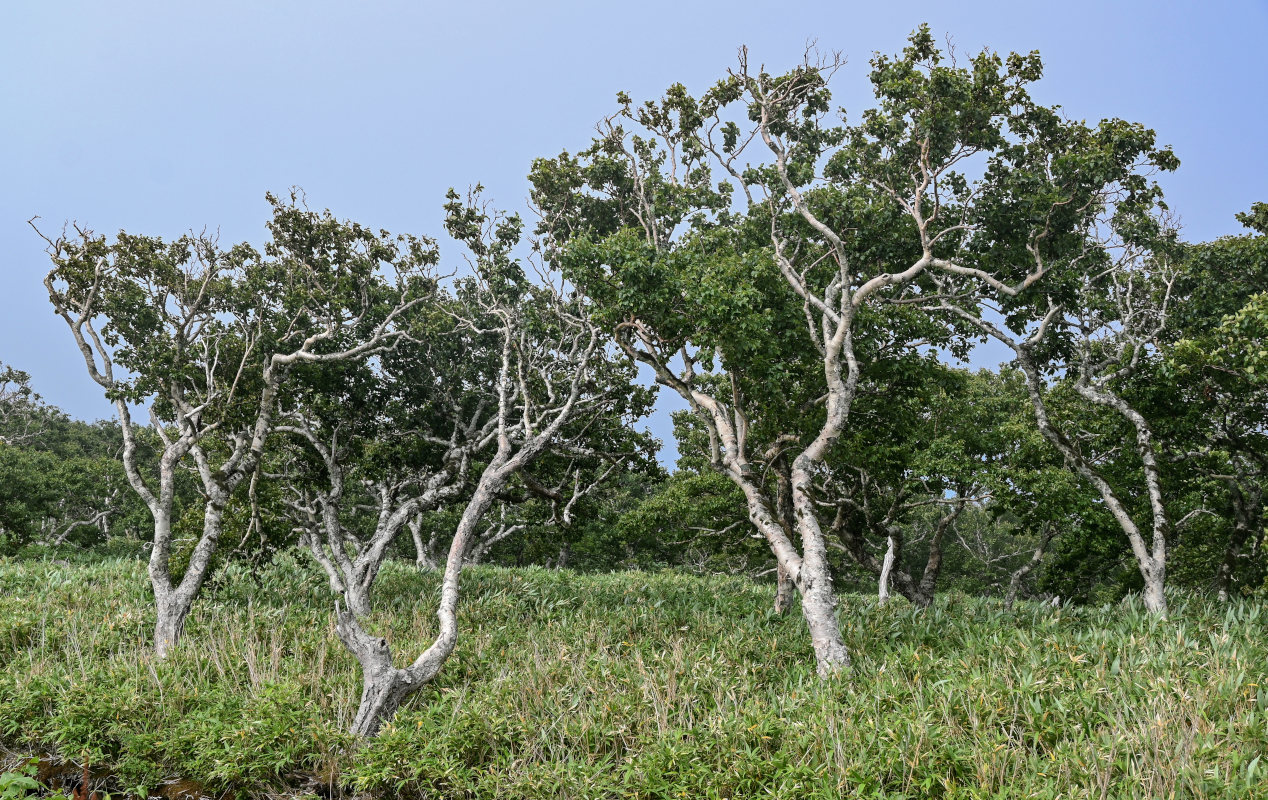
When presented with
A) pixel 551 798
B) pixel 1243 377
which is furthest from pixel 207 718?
pixel 1243 377

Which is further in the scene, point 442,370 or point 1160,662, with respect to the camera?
point 442,370

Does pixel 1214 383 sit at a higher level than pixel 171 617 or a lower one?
higher

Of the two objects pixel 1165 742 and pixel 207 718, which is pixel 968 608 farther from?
pixel 207 718

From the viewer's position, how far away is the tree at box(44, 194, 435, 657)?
36.9 ft

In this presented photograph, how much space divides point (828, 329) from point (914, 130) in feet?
12.5

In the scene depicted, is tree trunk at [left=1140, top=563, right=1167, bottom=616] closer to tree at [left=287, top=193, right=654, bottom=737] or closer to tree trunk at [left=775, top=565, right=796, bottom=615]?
tree trunk at [left=775, top=565, right=796, bottom=615]

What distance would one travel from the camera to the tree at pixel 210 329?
11234 millimetres

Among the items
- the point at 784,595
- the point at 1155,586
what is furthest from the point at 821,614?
the point at 1155,586

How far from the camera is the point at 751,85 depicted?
11.5m

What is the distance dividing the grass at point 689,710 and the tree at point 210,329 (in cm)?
234

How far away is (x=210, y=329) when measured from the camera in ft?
45.3

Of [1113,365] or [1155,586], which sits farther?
[1113,365]

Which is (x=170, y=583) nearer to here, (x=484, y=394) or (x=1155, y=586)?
(x=484, y=394)

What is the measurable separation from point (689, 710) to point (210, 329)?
12648 mm
